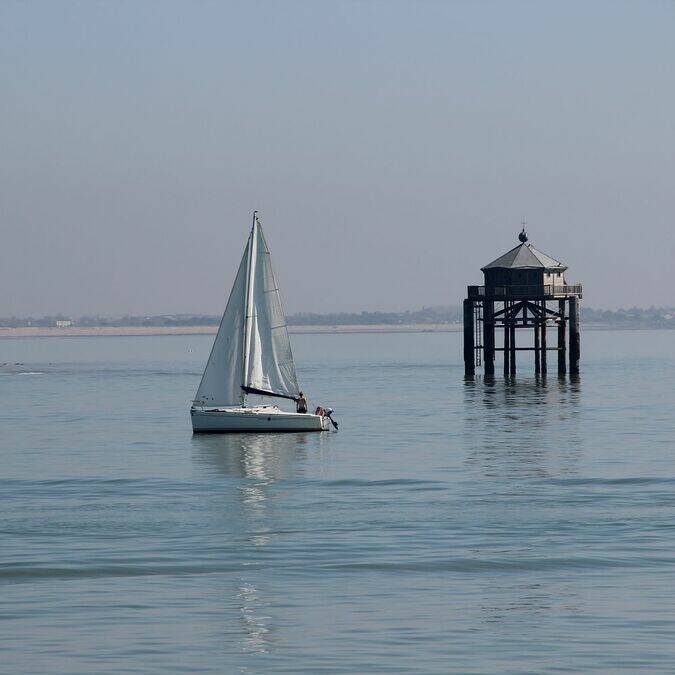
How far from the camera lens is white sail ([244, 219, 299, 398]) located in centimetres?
6875

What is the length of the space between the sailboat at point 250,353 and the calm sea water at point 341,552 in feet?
7.29

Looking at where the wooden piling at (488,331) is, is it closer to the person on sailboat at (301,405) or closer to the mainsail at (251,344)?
the mainsail at (251,344)

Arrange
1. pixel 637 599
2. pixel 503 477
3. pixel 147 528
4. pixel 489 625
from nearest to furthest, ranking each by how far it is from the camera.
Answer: pixel 489 625
pixel 637 599
pixel 147 528
pixel 503 477

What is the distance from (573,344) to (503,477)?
65.9 m

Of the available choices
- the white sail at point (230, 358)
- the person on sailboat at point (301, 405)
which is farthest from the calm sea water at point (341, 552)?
the white sail at point (230, 358)

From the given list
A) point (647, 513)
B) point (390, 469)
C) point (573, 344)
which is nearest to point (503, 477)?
point (390, 469)

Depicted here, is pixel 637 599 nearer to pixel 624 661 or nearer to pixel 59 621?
pixel 624 661

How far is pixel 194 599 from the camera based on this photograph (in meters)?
28.8

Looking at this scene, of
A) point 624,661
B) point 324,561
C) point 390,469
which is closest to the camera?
point 624,661

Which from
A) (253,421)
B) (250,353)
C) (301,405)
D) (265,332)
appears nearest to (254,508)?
(253,421)

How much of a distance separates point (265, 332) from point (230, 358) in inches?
82.7

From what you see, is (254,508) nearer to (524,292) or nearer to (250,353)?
(250,353)

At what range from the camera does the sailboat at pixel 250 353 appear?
68.1m

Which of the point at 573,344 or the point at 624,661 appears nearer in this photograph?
the point at 624,661
